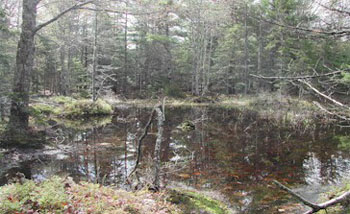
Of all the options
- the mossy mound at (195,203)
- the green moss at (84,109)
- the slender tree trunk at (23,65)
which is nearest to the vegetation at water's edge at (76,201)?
the mossy mound at (195,203)

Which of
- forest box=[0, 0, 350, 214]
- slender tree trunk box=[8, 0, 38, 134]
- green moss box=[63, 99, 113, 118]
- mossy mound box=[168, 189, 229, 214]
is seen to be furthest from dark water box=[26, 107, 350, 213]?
green moss box=[63, 99, 113, 118]

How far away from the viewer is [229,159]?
767cm

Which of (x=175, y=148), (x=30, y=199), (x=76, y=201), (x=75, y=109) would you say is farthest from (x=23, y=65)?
(x=75, y=109)

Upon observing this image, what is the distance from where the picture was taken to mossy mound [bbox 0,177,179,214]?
9.23 ft

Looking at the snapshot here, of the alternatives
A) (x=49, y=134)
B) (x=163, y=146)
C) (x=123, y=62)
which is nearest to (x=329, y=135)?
(x=163, y=146)

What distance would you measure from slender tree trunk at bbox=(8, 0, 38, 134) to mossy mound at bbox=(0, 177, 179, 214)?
4.71 meters

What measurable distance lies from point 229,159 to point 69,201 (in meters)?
5.53

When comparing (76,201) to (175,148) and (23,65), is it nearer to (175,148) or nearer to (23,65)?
(175,148)

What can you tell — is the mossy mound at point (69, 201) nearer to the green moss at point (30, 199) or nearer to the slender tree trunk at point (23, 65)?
the green moss at point (30, 199)

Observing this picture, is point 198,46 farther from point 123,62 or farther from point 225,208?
point 225,208

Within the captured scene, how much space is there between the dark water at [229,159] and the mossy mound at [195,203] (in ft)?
1.40

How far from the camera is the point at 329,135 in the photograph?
10.8 metres

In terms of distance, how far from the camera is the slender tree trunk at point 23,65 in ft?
24.0

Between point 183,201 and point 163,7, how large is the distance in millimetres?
6537
